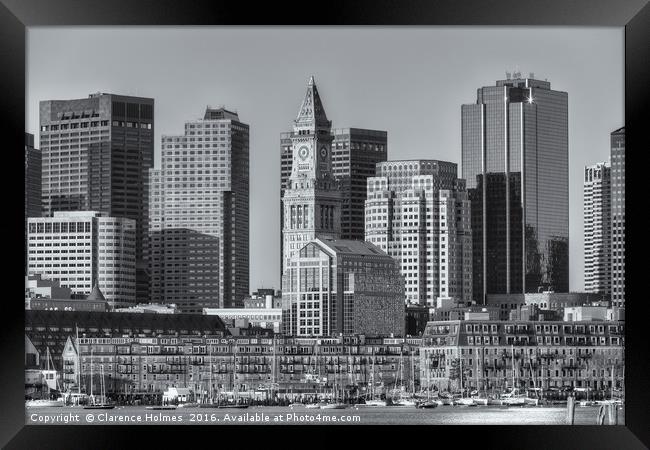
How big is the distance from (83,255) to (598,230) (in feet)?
59.0

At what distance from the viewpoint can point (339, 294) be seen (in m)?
52.4

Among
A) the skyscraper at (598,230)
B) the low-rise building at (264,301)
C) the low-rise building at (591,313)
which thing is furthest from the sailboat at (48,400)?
the skyscraper at (598,230)

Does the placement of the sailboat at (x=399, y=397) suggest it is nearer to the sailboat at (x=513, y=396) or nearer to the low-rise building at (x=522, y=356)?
the low-rise building at (x=522, y=356)

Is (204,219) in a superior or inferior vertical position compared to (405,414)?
superior

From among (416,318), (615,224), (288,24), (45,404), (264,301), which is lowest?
(45,404)

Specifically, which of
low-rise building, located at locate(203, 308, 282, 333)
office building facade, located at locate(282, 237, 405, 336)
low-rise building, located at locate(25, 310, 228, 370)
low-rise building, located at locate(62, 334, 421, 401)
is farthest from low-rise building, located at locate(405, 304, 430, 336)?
low-rise building, located at locate(25, 310, 228, 370)

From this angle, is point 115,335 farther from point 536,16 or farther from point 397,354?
point 536,16

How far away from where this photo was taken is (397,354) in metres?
43.9

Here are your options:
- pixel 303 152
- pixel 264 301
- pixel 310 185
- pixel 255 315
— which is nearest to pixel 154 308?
pixel 255 315

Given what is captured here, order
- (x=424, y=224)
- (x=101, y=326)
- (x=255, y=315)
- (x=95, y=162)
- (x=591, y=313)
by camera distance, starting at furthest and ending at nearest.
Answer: (x=95, y=162), (x=424, y=224), (x=255, y=315), (x=591, y=313), (x=101, y=326)

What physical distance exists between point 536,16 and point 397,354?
36.4 m

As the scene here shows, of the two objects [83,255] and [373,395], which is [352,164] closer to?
[83,255]

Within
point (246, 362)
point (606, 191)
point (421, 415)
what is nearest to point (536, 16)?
point (421, 415)

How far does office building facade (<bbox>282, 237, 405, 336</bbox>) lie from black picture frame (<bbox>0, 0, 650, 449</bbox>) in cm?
4252
